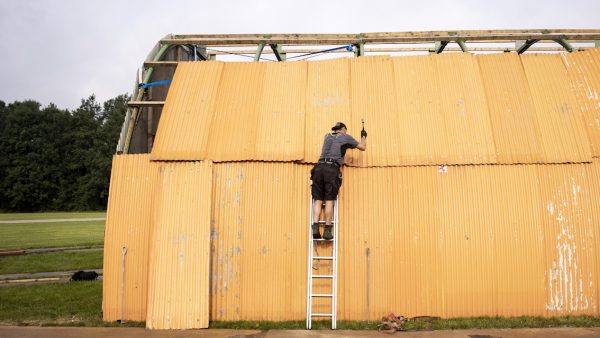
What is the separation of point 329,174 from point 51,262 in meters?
16.1

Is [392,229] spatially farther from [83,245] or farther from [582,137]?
[83,245]

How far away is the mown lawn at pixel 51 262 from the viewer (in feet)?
60.4

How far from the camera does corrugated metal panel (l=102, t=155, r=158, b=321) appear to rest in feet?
32.6

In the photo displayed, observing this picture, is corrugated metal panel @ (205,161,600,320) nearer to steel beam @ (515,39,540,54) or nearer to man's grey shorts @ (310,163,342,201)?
man's grey shorts @ (310,163,342,201)

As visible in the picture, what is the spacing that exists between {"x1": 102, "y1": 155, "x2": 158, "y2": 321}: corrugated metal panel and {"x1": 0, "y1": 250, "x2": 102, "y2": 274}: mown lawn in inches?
387

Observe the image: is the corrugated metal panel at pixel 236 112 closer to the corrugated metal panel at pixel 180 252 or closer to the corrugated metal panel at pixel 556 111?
the corrugated metal panel at pixel 180 252

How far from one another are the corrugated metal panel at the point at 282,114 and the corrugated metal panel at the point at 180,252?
155cm

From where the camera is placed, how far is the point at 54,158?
80000 millimetres

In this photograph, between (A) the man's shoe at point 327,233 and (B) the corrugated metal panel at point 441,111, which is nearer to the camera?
(A) the man's shoe at point 327,233

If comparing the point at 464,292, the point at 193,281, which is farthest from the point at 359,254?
the point at 193,281

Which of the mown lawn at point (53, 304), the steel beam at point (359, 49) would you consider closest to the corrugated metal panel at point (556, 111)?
the steel beam at point (359, 49)

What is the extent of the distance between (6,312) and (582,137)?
14513 millimetres

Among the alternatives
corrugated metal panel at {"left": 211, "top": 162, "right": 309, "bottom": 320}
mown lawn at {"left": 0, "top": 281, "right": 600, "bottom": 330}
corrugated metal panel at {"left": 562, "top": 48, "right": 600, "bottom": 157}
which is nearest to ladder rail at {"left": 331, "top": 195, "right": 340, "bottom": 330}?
mown lawn at {"left": 0, "top": 281, "right": 600, "bottom": 330}

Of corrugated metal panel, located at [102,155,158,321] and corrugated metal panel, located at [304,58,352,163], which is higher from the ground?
corrugated metal panel, located at [304,58,352,163]
